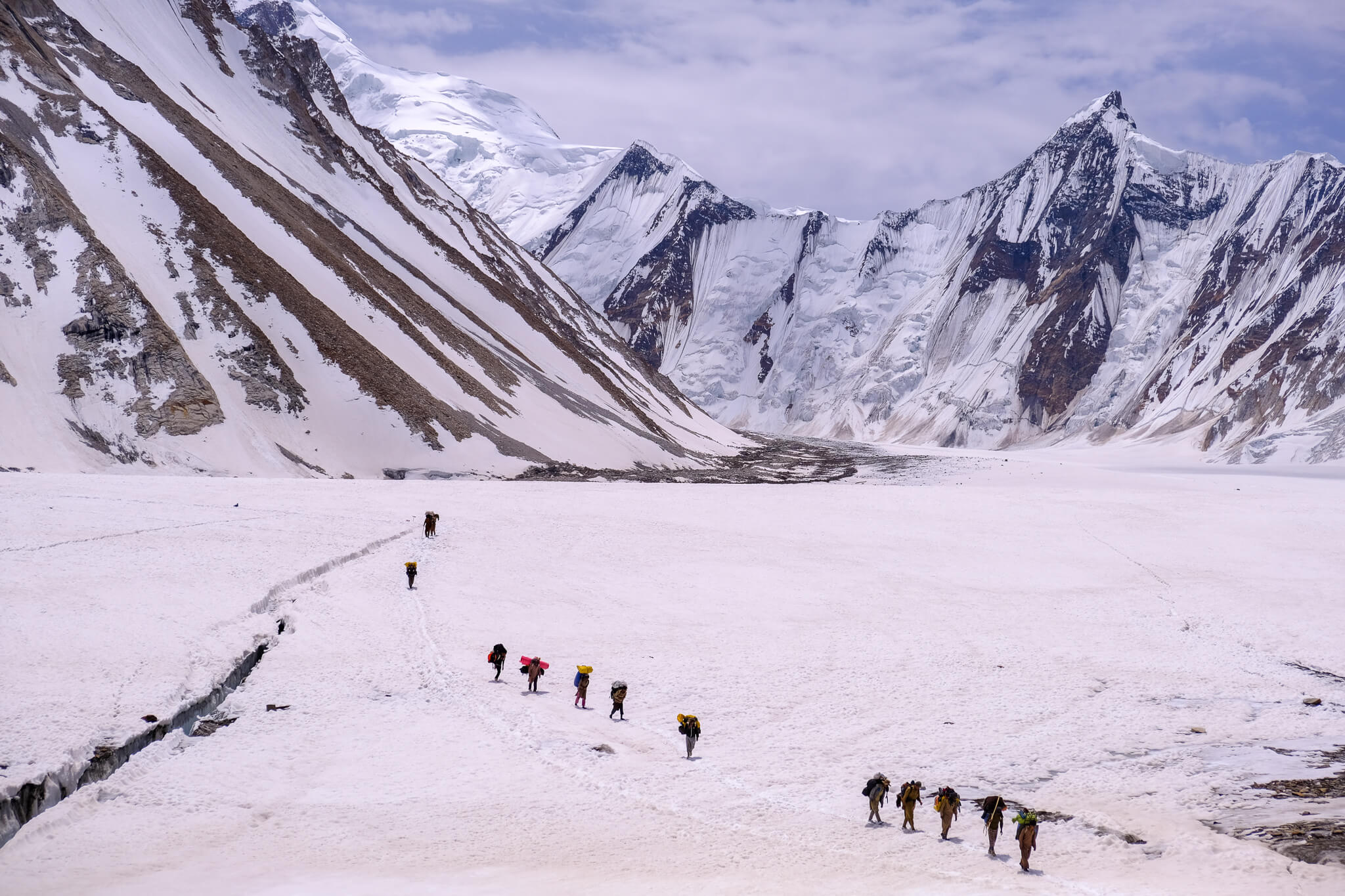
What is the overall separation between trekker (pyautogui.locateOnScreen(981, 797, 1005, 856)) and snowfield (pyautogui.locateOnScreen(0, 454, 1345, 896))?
378 mm

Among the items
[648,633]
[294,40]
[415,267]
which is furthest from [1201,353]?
[648,633]

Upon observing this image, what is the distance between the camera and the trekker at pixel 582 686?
19.7m

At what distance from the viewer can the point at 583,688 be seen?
1991cm

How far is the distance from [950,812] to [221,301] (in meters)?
56.8

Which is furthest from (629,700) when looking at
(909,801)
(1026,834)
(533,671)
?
(1026,834)

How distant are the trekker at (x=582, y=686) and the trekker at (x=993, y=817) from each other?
8169 millimetres

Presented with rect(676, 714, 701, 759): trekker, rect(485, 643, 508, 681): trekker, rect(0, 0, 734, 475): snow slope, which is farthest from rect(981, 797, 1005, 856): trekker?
rect(0, 0, 734, 475): snow slope

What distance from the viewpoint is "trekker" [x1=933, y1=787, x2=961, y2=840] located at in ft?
47.2

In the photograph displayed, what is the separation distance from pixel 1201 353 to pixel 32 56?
5956 inches

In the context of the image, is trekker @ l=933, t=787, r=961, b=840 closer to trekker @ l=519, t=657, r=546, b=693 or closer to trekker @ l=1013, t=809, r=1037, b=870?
trekker @ l=1013, t=809, r=1037, b=870

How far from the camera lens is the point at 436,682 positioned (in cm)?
2066

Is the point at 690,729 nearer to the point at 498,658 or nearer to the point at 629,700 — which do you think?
the point at 629,700

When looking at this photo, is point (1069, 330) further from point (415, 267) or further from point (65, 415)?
point (65, 415)

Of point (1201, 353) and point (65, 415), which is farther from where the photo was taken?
point (1201, 353)
